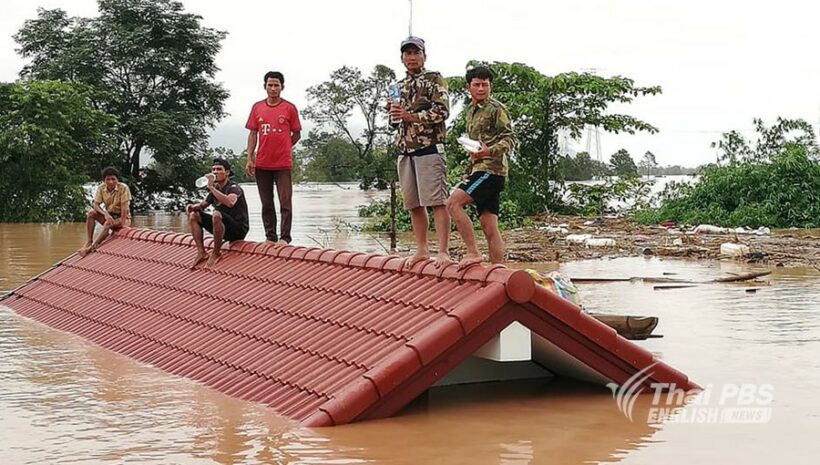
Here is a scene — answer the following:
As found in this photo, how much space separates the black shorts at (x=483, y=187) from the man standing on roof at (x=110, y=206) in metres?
7.35

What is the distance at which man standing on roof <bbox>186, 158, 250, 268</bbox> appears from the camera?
36.2 feet

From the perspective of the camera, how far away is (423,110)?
851cm

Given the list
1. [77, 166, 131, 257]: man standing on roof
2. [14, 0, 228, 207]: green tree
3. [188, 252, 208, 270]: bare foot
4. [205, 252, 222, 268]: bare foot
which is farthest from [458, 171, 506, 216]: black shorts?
[14, 0, 228, 207]: green tree

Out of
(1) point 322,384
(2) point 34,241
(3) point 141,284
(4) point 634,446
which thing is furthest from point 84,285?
(2) point 34,241

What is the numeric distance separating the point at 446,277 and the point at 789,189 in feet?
69.9

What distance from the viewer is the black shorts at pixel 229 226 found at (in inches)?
A: 436

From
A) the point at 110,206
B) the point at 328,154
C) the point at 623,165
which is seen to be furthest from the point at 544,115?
the point at 328,154

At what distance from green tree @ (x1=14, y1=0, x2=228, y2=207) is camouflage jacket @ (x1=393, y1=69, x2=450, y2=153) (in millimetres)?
33739

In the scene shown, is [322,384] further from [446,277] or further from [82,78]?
[82,78]

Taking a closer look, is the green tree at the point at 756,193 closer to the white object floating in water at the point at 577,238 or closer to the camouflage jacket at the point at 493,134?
the white object floating in water at the point at 577,238

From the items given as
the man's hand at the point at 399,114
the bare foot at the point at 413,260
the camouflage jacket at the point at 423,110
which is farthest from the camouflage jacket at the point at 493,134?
the bare foot at the point at 413,260

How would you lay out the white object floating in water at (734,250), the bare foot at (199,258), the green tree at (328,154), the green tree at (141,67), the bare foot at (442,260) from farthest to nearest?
the green tree at (328,154) → the green tree at (141,67) → the white object floating in water at (734,250) → the bare foot at (199,258) → the bare foot at (442,260)

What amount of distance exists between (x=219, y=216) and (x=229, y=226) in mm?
223

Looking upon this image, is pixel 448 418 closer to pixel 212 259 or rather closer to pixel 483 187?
pixel 483 187
